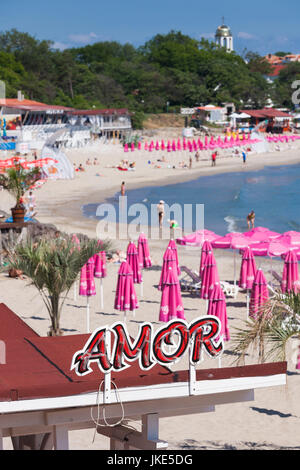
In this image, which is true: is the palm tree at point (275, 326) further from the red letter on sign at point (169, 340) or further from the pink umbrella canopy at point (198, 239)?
the pink umbrella canopy at point (198, 239)

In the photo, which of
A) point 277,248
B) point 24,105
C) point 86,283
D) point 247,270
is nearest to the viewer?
point 86,283

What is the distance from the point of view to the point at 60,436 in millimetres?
5973

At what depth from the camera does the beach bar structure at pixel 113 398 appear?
5.79m

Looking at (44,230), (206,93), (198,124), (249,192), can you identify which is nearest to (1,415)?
(44,230)

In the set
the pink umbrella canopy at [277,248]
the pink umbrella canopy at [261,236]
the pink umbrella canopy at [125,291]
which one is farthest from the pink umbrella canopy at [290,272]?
Answer: the pink umbrella canopy at [125,291]

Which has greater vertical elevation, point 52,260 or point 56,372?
point 56,372

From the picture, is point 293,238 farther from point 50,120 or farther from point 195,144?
point 50,120

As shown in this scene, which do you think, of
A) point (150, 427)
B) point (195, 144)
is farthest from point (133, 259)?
point (195, 144)

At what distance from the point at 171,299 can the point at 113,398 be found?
416 inches

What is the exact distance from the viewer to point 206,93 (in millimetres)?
99938

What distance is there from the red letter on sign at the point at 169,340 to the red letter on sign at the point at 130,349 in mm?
71

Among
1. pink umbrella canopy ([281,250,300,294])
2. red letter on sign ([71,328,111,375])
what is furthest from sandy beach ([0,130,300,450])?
red letter on sign ([71,328,111,375])

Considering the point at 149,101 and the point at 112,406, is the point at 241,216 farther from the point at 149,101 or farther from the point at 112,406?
the point at 149,101
